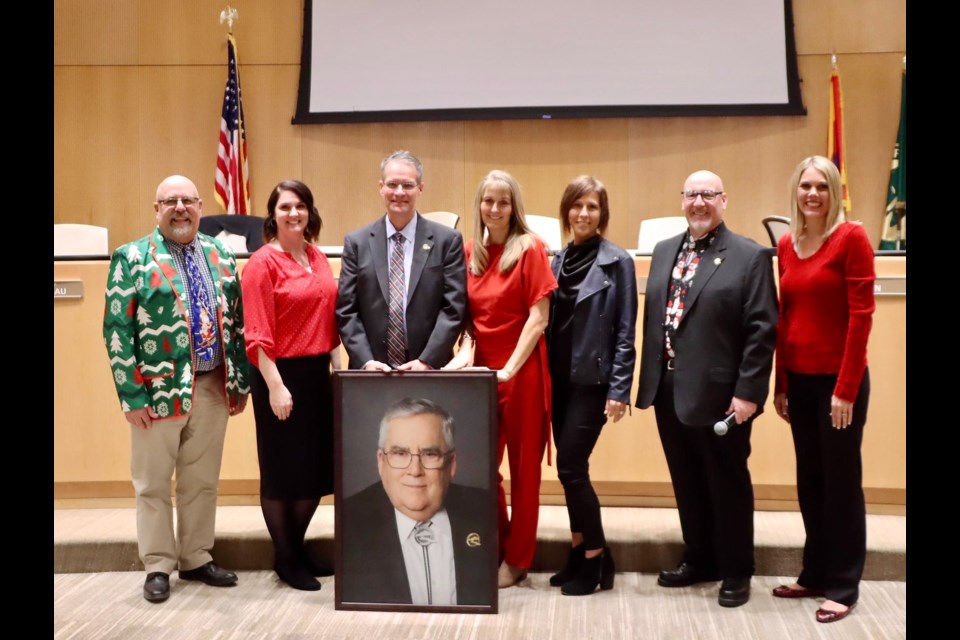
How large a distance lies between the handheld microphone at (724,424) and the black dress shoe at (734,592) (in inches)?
22.0

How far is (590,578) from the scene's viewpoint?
3287 mm

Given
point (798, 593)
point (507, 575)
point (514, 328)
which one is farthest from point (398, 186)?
point (798, 593)

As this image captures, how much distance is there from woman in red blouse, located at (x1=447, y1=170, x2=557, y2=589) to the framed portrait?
0.48 ft

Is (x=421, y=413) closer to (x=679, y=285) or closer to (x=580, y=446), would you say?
(x=580, y=446)

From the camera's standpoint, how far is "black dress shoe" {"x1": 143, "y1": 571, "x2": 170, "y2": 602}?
3.29 meters

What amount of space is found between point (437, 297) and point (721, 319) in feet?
3.27

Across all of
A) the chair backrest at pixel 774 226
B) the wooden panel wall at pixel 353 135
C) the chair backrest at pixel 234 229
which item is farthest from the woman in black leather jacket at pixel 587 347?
the wooden panel wall at pixel 353 135

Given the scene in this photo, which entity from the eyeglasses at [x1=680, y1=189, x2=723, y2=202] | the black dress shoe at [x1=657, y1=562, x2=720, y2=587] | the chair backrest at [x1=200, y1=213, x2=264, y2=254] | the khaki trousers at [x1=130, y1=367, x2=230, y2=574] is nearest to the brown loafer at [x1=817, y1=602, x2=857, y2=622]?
the black dress shoe at [x1=657, y1=562, x2=720, y2=587]

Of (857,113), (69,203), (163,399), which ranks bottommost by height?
(163,399)

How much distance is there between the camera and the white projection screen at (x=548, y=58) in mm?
6508

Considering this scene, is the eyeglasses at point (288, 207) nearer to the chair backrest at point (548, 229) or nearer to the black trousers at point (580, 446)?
the black trousers at point (580, 446)

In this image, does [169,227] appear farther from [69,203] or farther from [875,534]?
[69,203]
